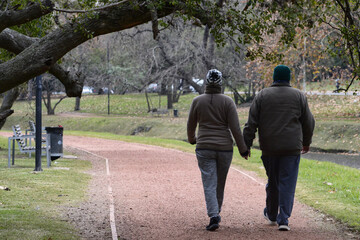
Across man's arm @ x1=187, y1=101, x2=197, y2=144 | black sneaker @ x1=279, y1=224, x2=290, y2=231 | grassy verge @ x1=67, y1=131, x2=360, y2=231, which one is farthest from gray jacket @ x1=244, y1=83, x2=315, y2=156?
grassy verge @ x1=67, y1=131, x2=360, y2=231

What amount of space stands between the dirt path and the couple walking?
0.40 metres

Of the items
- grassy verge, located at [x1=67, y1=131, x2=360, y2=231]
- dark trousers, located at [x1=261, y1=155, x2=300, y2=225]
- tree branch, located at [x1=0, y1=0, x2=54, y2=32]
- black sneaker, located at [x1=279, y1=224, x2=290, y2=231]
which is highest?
tree branch, located at [x1=0, y1=0, x2=54, y2=32]

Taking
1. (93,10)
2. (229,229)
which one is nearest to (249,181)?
(229,229)

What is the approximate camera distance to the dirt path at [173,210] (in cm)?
761

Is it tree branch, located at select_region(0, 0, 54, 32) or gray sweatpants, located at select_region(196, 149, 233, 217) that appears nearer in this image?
gray sweatpants, located at select_region(196, 149, 233, 217)

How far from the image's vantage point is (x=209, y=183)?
25.1 feet

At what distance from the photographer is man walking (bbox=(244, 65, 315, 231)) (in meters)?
7.42

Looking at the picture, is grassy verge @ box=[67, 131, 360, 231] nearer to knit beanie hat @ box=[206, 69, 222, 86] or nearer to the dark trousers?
the dark trousers

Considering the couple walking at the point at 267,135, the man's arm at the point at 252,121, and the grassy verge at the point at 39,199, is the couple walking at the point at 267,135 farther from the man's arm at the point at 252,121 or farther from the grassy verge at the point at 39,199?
the grassy verge at the point at 39,199

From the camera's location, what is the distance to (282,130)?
7.41m

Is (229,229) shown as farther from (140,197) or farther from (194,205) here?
(140,197)

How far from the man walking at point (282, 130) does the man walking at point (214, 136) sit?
0.79ft

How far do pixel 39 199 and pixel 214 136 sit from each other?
407 centimetres

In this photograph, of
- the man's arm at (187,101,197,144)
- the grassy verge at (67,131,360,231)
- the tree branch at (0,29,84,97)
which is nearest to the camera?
the man's arm at (187,101,197,144)
